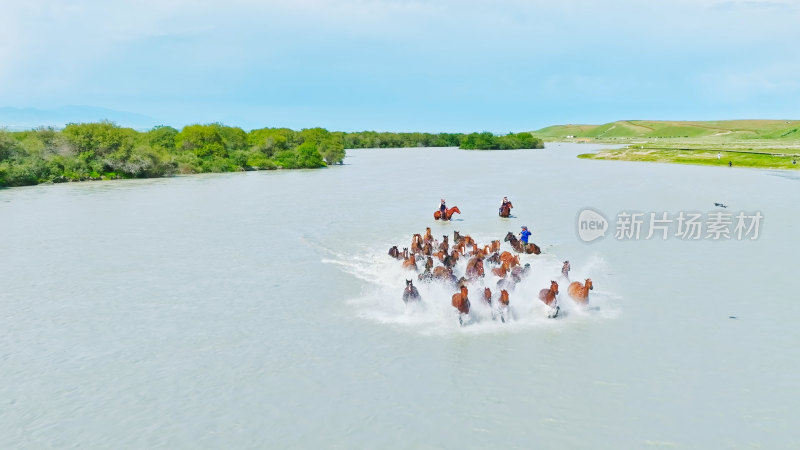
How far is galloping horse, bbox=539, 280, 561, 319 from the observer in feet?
48.6

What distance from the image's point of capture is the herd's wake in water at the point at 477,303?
14.7 m

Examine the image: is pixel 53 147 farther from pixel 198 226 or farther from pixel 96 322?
pixel 96 322

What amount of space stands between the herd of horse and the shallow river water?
374 mm

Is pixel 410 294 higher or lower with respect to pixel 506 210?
lower

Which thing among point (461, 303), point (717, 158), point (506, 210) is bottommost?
point (461, 303)

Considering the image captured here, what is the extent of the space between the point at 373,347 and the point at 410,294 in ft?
8.01

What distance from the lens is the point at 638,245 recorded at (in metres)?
25.0

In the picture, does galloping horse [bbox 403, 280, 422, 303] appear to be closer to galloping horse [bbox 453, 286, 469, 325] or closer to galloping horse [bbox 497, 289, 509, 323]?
galloping horse [bbox 453, 286, 469, 325]

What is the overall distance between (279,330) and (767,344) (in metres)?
11.6

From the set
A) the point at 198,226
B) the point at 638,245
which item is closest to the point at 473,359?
the point at 638,245

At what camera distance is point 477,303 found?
601 inches

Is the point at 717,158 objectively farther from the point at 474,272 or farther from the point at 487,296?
the point at 487,296

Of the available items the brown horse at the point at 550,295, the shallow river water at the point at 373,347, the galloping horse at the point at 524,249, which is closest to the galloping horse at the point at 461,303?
the shallow river water at the point at 373,347

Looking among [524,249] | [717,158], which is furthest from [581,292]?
[717,158]
